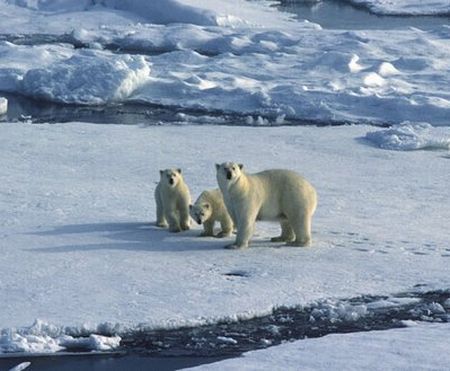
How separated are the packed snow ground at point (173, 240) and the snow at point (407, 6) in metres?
15.2

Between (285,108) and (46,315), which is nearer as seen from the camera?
(46,315)

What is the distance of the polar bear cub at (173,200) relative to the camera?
23.2 feet

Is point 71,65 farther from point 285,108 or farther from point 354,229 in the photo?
point 354,229

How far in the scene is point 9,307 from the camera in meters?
5.61

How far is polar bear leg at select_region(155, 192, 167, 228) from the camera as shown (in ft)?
23.7

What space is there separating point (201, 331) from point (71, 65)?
33.4ft

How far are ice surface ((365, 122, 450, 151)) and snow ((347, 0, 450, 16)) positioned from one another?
47.0ft

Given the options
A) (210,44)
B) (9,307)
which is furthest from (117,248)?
(210,44)

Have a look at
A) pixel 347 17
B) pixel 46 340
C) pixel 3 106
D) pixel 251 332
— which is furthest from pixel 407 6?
pixel 46 340

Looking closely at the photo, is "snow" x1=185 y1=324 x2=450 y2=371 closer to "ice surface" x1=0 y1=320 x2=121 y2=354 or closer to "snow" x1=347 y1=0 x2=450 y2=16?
"ice surface" x1=0 y1=320 x2=121 y2=354

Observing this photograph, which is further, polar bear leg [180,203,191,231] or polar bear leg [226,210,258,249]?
polar bear leg [180,203,191,231]

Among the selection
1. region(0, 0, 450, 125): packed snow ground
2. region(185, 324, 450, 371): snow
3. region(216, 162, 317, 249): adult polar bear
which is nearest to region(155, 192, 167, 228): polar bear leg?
region(216, 162, 317, 249): adult polar bear

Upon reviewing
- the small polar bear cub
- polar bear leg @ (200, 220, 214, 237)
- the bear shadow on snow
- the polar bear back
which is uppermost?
the polar bear back

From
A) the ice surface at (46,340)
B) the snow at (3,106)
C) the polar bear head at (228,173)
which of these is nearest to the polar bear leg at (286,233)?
the polar bear head at (228,173)
